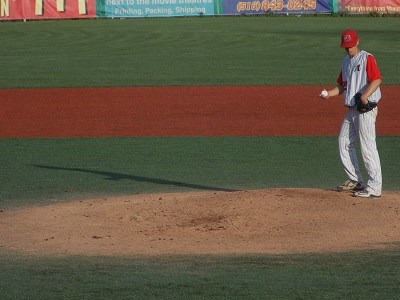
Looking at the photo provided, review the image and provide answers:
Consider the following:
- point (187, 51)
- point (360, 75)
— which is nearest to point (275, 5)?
point (187, 51)

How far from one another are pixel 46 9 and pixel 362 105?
39.8 meters

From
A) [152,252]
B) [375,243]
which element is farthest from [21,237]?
[375,243]

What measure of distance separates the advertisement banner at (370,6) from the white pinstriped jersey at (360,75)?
128ft

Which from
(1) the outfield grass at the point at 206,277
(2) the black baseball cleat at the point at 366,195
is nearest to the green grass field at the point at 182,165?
(1) the outfield grass at the point at 206,277

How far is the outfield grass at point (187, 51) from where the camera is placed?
25250mm

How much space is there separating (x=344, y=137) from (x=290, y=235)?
185 centimetres

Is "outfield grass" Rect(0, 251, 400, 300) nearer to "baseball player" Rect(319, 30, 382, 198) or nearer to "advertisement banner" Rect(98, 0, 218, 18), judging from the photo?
"baseball player" Rect(319, 30, 382, 198)

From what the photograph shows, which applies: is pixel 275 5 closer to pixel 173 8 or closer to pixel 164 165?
pixel 173 8

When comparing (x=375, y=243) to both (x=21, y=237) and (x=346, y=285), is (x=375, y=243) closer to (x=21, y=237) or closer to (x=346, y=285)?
(x=346, y=285)

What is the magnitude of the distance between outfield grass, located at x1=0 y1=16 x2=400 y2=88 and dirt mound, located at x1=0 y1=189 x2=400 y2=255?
1297 centimetres

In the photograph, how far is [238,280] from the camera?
26.8 ft

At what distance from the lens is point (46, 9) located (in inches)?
1925

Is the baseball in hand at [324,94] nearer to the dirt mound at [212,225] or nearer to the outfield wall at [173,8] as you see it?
the dirt mound at [212,225]

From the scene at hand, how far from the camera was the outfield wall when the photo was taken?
48.8 metres
